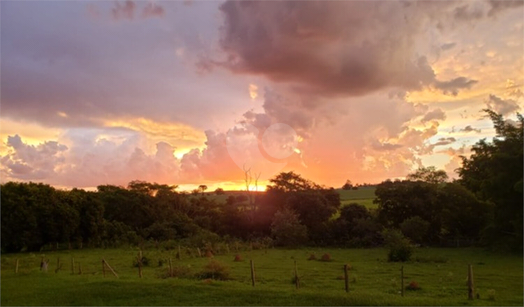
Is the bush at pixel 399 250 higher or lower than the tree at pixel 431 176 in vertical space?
lower

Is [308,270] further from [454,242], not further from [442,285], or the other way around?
[454,242]

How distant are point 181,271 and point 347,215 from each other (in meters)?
43.7

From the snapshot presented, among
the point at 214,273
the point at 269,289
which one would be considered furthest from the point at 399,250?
the point at 269,289

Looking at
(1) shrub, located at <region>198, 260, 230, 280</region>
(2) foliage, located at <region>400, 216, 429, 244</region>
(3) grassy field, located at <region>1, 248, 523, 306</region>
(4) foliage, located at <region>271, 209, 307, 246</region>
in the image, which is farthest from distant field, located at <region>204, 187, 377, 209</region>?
(1) shrub, located at <region>198, 260, 230, 280</region>

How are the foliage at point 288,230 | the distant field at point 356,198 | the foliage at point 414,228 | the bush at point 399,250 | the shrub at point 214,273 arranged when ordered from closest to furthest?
the shrub at point 214,273 → the bush at point 399,250 → the foliage at point 414,228 → the foliage at point 288,230 → the distant field at point 356,198

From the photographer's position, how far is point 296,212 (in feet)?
227

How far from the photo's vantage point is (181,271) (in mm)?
28312


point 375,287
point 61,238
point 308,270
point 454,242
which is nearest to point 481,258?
point 454,242

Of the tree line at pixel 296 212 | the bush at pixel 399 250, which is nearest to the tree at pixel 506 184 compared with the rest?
the tree line at pixel 296 212

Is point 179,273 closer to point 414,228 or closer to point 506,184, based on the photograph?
point 506,184

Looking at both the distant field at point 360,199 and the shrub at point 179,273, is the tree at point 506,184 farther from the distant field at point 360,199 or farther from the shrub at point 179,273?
the distant field at point 360,199

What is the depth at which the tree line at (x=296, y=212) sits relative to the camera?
150 ft

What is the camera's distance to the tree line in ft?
150

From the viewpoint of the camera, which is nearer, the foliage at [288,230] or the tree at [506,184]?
the tree at [506,184]
